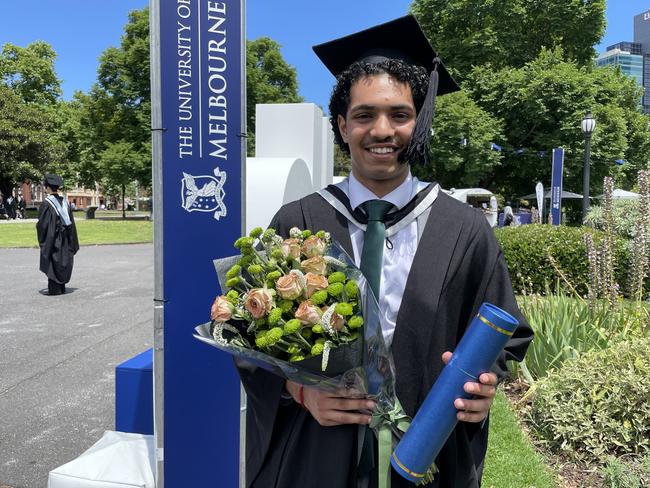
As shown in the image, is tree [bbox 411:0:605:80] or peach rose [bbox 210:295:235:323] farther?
tree [bbox 411:0:605:80]

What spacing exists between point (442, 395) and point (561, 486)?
2.49 m

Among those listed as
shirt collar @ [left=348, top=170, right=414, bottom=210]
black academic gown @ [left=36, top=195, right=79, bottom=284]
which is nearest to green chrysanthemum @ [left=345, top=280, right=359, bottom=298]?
shirt collar @ [left=348, top=170, right=414, bottom=210]

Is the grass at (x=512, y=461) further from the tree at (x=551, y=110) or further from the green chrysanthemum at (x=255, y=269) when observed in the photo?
the tree at (x=551, y=110)

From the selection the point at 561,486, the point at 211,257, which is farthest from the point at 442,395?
the point at 561,486

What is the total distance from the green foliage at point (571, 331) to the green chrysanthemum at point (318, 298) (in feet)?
11.6

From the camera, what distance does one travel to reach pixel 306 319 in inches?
43.1

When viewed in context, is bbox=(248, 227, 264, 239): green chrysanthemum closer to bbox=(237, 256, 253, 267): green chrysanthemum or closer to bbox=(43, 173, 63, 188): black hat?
bbox=(237, 256, 253, 267): green chrysanthemum

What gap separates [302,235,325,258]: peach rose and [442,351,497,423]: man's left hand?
0.42 m

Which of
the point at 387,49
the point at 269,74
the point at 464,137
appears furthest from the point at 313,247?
the point at 269,74

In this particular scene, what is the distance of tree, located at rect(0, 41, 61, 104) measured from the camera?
42344mm

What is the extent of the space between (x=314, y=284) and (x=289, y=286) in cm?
6

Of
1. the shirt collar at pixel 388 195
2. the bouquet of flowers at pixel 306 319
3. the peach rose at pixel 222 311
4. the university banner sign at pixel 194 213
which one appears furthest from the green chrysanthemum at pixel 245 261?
the university banner sign at pixel 194 213

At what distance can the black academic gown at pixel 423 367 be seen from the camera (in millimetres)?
1420

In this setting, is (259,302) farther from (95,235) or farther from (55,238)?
(95,235)
